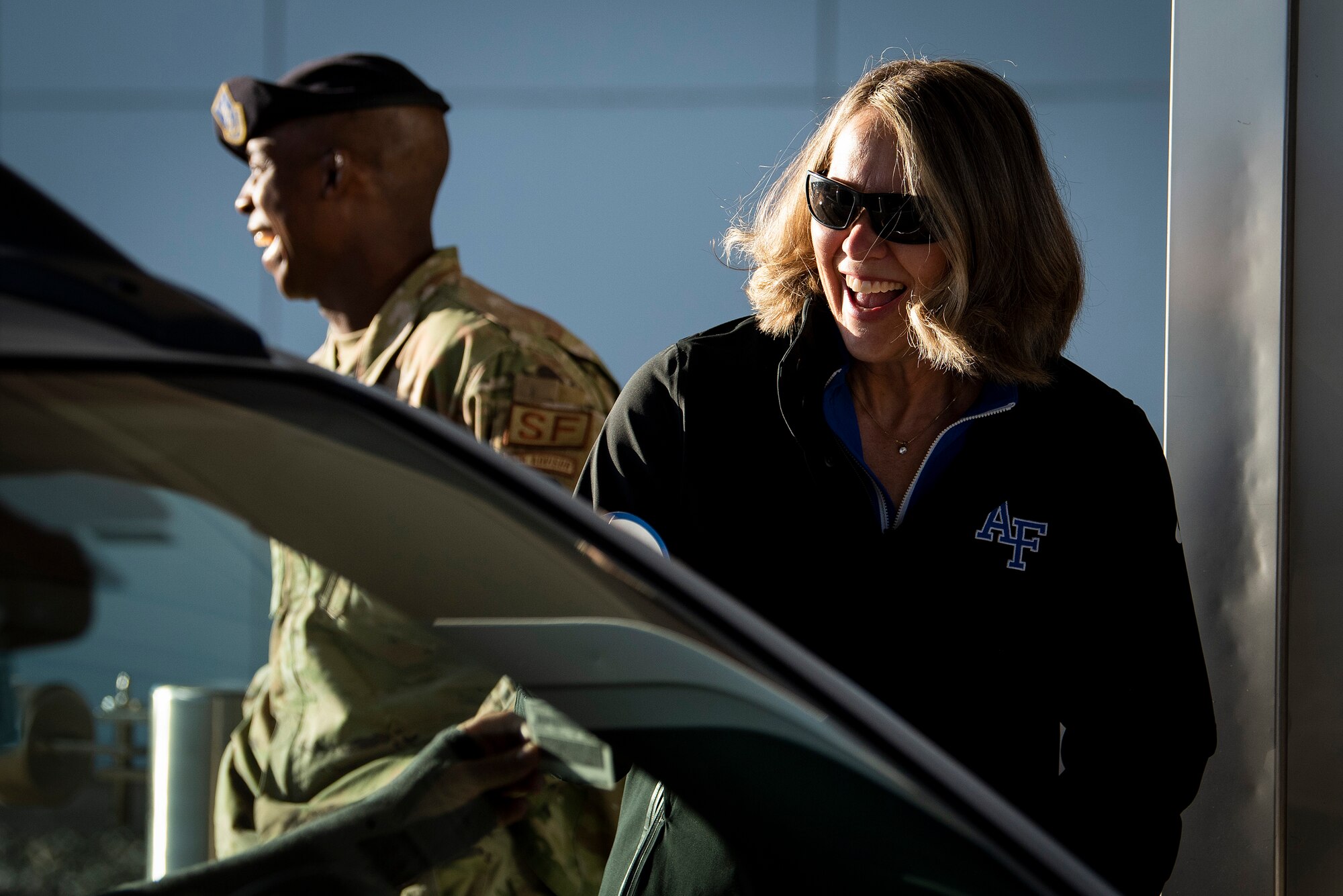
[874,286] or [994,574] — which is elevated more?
[874,286]

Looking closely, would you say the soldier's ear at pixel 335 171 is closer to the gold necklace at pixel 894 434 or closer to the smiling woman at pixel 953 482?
the smiling woman at pixel 953 482

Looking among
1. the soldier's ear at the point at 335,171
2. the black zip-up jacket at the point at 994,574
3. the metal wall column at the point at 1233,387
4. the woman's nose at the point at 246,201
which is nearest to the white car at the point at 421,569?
the black zip-up jacket at the point at 994,574

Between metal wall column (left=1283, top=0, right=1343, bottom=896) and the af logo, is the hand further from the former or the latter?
metal wall column (left=1283, top=0, right=1343, bottom=896)

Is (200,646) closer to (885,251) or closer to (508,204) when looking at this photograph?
(885,251)

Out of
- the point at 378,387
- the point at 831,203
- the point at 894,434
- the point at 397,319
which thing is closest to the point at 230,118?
the point at 397,319

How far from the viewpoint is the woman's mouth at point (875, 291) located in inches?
65.2

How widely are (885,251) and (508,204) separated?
2.31 meters

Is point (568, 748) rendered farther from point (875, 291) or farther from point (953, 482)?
point (875, 291)

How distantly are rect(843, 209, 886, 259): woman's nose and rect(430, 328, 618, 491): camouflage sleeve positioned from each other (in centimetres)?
66

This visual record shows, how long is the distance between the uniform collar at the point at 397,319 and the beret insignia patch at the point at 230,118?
45cm

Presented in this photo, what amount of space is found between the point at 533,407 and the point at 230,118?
1.00 m

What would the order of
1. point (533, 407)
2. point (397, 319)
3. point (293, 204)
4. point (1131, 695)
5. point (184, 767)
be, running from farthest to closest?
1. point (293, 204)
2. point (397, 319)
3. point (533, 407)
4. point (1131, 695)
5. point (184, 767)

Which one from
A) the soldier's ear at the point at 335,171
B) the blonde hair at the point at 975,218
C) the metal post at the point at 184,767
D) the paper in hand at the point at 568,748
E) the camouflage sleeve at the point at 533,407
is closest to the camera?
the metal post at the point at 184,767

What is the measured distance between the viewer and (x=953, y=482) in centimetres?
156
